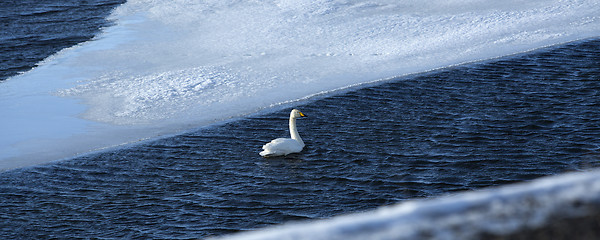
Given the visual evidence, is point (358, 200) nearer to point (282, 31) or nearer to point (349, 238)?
Answer: point (349, 238)

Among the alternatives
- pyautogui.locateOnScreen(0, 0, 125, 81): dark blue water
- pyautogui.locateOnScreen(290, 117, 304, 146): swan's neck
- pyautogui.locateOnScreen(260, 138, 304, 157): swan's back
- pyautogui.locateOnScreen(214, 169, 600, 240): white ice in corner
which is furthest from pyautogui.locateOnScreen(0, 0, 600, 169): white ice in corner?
pyautogui.locateOnScreen(214, 169, 600, 240): white ice in corner

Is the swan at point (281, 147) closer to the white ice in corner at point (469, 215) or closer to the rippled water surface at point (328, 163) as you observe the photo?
the rippled water surface at point (328, 163)

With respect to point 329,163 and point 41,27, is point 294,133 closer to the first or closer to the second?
point 329,163

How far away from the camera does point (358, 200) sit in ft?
19.9

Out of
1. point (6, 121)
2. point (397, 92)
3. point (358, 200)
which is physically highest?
point (6, 121)

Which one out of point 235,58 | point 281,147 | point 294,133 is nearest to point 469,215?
point 281,147

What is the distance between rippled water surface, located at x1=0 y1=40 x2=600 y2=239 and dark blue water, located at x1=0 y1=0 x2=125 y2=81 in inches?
204

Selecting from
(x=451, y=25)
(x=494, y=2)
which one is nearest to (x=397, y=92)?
(x=451, y=25)

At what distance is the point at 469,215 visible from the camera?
41.8 inches

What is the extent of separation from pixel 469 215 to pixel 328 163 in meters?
6.07

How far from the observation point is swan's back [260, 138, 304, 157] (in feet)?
24.1

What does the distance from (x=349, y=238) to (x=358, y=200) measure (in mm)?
5088

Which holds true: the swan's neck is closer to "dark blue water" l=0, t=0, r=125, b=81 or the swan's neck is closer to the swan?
the swan

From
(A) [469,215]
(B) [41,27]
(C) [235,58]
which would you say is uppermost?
(B) [41,27]
